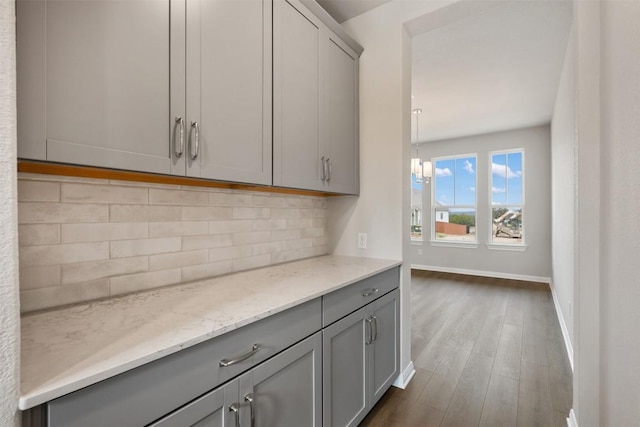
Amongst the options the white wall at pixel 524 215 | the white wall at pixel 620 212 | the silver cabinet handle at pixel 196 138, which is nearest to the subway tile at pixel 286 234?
the silver cabinet handle at pixel 196 138

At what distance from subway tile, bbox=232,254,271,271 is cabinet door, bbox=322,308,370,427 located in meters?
0.67

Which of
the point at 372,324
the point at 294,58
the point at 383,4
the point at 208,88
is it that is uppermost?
the point at 383,4

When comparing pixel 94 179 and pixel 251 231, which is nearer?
pixel 94 179

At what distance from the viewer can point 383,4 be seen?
7.07 ft

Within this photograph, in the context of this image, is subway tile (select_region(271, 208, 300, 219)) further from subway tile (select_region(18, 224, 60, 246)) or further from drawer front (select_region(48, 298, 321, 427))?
subway tile (select_region(18, 224, 60, 246))

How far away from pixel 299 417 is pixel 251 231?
1011 millimetres

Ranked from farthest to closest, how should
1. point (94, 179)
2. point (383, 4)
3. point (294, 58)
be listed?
point (383, 4), point (294, 58), point (94, 179)

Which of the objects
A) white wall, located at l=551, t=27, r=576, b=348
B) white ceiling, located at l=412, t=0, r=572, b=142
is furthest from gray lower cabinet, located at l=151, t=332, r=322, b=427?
white ceiling, located at l=412, t=0, r=572, b=142

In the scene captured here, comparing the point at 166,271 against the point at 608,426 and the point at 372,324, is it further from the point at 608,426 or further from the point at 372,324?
the point at 608,426

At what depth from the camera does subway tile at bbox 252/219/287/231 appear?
6.07 feet

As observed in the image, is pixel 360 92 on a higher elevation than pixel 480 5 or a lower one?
lower

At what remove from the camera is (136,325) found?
0.89 meters

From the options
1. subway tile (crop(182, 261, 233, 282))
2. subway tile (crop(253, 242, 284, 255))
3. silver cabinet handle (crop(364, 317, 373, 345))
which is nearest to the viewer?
subway tile (crop(182, 261, 233, 282))

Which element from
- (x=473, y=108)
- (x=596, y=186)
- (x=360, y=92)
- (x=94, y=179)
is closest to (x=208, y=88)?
(x=94, y=179)
